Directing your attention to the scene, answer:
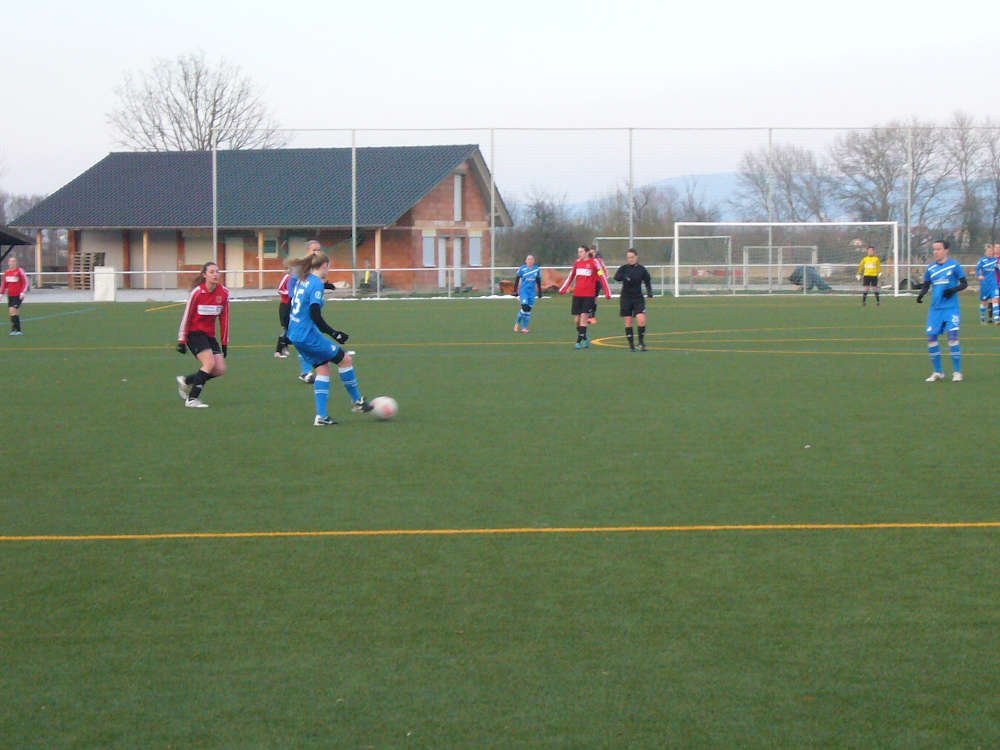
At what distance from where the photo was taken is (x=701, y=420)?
44.8 feet

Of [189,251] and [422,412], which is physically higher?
[189,251]

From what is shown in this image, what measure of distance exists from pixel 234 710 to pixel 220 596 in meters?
1.72

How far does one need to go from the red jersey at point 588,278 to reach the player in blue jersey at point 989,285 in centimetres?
914

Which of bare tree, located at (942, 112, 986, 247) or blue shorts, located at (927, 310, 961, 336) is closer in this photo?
blue shorts, located at (927, 310, 961, 336)

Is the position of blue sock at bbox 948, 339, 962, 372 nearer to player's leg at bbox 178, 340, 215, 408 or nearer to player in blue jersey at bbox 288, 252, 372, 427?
player in blue jersey at bbox 288, 252, 372, 427

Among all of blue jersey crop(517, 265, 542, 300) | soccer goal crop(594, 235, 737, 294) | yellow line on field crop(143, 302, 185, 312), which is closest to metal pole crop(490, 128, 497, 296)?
soccer goal crop(594, 235, 737, 294)

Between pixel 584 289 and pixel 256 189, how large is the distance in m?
40.2

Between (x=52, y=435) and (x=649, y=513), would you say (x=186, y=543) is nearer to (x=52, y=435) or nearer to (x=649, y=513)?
(x=649, y=513)

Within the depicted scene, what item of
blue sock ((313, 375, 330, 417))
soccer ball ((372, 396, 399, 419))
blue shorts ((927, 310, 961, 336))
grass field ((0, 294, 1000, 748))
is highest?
blue shorts ((927, 310, 961, 336))

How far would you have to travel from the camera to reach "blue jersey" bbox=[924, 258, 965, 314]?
679 inches

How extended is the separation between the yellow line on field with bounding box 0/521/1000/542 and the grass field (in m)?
0.03

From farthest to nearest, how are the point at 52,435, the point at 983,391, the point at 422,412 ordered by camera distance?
the point at 983,391, the point at 422,412, the point at 52,435

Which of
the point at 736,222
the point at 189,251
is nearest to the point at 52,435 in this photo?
the point at 736,222

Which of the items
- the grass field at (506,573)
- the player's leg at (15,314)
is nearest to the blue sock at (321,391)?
the grass field at (506,573)
